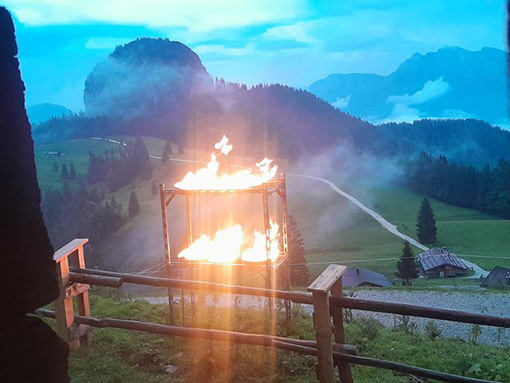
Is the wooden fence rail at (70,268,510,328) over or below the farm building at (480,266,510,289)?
over

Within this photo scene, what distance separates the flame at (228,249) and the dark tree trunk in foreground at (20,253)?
20.8 feet

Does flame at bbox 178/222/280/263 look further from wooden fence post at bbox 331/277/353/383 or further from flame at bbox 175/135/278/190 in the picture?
wooden fence post at bbox 331/277/353/383

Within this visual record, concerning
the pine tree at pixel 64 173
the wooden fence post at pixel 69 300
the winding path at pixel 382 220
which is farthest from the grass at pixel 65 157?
the wooden fence post at pixel 69 300

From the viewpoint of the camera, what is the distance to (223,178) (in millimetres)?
8711

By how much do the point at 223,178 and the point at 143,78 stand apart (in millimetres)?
171609

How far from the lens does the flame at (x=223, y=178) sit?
27.7 feet

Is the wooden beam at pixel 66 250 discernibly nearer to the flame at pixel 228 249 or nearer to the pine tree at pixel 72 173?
the flame at pixel 228 249

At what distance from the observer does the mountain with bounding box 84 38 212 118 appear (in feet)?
514

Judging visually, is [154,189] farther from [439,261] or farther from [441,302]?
[441,302]

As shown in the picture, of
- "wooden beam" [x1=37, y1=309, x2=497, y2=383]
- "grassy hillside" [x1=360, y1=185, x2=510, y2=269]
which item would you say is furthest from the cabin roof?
"wooden beam" [x1=37, y1=309, x2=497, y2=383]

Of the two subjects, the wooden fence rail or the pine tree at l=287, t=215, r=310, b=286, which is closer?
the wooden fence rail

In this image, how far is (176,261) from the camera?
8.73m

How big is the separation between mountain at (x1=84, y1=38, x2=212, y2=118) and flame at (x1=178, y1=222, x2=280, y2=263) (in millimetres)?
143735

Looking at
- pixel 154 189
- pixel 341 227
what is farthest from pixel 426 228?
pixel 154 189
